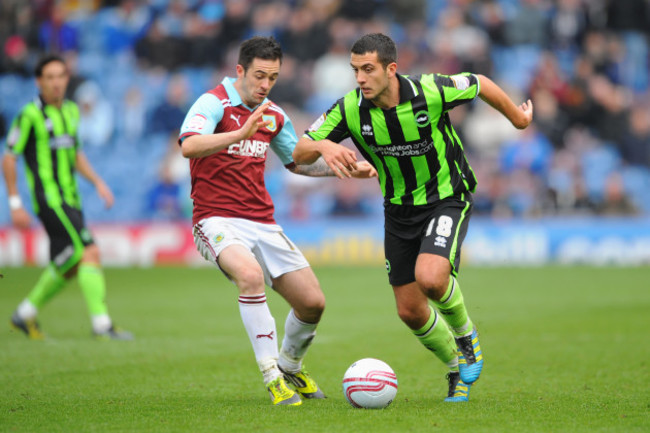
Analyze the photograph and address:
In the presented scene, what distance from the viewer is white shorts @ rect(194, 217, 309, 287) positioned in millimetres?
6414

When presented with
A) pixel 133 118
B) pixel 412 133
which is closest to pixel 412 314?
pixel 412 133

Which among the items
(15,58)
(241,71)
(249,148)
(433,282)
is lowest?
(433,282)

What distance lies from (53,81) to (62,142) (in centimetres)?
69

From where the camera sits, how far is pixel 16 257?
744 inches

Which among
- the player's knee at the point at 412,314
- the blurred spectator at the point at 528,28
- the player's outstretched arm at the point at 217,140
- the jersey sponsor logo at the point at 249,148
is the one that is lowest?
the player's knee at the point at 412,314

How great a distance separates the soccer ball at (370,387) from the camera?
5.82 meters

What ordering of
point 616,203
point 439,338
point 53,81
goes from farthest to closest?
1. point 616,203
2. point 53,81
3. point 439,338

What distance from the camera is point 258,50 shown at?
6.39 m

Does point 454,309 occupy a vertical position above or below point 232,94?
below

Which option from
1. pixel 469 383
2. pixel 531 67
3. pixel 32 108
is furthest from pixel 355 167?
pixel 531 67

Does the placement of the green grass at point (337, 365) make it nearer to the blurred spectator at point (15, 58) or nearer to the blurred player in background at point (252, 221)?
the blurred player in background at point (252, 221)

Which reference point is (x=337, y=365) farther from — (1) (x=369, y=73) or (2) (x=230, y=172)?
(1) (x=369, y=73)

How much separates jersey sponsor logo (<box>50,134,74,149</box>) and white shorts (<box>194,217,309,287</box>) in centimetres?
406

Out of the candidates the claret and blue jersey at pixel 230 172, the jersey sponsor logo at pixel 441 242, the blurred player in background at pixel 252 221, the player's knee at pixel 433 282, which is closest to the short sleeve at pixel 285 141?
the blurred player in background at pixel 252 221
